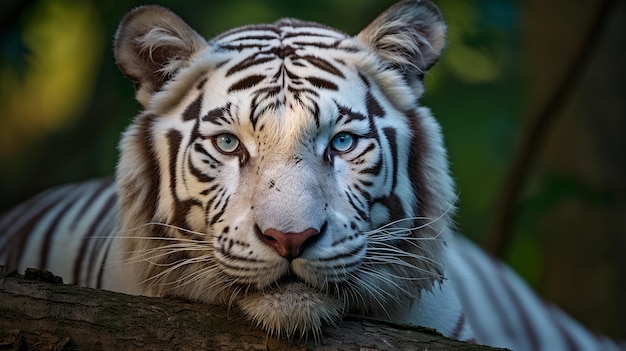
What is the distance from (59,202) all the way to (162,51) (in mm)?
1487

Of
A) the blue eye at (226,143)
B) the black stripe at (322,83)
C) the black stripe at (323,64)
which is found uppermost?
the black stripe at (323,64)

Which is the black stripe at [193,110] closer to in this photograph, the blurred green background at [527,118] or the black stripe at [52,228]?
the black stripe at [52,228]

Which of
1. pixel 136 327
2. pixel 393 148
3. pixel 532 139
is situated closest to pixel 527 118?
pixel 532 139

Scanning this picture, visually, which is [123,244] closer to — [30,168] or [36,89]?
[30,168]

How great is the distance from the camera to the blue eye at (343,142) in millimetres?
2510

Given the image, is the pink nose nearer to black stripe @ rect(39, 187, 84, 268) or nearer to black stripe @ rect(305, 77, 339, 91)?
black stripe @ rect(305, 77, 339, 91)

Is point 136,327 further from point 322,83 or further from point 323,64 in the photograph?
point 323,64

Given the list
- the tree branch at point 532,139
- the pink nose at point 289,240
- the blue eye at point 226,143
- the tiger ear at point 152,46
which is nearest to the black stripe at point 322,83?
the blue eye at point 226,143

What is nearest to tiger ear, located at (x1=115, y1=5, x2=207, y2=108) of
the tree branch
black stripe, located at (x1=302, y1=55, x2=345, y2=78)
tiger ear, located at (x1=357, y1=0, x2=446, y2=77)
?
black stripe, located at (x1=302, y1=55, x2=345, y2=78)

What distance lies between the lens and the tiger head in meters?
2.27

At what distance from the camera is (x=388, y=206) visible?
262 centimetres

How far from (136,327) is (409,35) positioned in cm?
141

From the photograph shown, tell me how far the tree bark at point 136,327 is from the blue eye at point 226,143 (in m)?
0.47

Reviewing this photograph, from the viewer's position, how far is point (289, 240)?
7.02 ft
